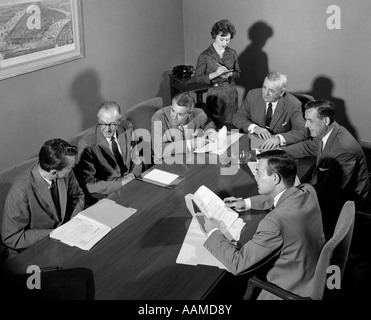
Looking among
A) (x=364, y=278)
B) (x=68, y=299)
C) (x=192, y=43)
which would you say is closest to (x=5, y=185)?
(x=68, y=299)

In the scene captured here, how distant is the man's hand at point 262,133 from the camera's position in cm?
373

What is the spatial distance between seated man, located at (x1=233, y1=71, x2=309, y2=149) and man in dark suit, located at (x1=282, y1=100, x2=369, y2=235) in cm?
33

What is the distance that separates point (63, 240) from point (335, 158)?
1885 mm

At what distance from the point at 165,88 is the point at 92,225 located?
11.4ft

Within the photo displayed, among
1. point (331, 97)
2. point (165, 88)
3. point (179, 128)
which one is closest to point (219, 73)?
point (179, 128)

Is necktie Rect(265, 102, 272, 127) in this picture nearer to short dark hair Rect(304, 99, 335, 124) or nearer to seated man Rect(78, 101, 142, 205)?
short dark hair Rect(304, 99, 335, 124)

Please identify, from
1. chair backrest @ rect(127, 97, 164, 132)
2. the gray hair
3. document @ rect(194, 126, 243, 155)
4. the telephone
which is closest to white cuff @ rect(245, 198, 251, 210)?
document @ rect(194, 126, 243, 155)

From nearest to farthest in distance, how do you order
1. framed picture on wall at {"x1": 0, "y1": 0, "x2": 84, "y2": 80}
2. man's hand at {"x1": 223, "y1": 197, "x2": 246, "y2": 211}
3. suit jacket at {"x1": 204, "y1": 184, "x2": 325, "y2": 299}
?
1. suit jacket at {"x1": 204, "y1": 184, "x2": 325, "y2": 299}
2. man's hand at {"x1": 223, "y1": 197, "x2": 246, "y2": 211}
3. framed picture on wall at {"x1": 0, "y1": 0, "x2": 84, "y2": 80}

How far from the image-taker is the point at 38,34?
395cm

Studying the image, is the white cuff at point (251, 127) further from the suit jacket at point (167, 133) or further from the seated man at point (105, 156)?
the seated man at point (105, 156)

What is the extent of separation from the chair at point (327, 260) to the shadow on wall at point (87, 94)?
2901 mm

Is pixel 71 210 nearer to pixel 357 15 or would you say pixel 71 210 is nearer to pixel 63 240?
pixel 63 240

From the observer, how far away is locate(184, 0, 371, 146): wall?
4.97 m

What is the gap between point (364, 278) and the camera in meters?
3.22
